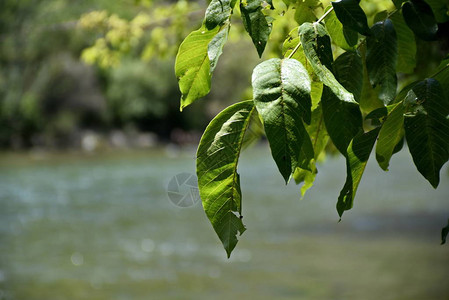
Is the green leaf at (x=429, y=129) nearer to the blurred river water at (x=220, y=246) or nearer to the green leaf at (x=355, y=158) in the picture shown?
the green leaf at (x=355, y=158)

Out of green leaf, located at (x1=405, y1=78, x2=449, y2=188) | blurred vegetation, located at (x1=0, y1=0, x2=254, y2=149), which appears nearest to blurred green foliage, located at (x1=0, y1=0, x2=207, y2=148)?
blurred vegetation, located at (x1=0, y1=0, x2=254, y2=149)

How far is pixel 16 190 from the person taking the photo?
53.4 ft

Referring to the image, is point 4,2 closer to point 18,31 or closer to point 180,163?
point 18,31

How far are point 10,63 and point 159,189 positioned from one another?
81.7ft

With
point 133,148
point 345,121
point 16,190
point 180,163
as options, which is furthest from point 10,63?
point 345,121

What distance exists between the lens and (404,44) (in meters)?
1.32

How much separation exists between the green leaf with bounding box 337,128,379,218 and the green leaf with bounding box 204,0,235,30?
1.03 feet

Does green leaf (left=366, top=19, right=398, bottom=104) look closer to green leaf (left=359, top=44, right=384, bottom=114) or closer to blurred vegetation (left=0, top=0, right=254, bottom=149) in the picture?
green leaf (left=359, top=44, right=384, bottom=114)

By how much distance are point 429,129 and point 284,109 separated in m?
0.31

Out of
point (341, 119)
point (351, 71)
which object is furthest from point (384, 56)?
point (341, 119)

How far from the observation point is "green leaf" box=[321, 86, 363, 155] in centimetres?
106

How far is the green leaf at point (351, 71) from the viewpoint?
1141mm

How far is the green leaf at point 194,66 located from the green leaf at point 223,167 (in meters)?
0.14

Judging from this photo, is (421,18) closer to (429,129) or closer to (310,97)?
(429,129)
